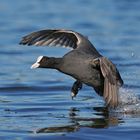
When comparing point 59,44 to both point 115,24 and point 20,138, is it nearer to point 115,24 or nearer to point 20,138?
point 20,138

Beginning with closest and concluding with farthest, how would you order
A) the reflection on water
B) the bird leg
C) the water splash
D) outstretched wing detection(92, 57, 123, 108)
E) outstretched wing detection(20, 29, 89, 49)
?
the reflection on water, outstretched wing detection(92, 57, 123, 108), the water splash, the bird leg, outstretched wing detection(20, 29, 89, 49)

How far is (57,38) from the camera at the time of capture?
11.1m

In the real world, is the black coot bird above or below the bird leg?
above

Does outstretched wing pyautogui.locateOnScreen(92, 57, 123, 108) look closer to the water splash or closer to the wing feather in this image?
the water splash

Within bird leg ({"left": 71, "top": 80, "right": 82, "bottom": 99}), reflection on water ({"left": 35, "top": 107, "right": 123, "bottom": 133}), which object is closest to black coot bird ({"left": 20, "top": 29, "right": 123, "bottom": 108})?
bird leg ({"left": 71, "top": 80, "right": 82, "bottom": 99})

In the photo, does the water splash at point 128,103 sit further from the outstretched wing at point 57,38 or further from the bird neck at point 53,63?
the outstretched wing at point 57,38

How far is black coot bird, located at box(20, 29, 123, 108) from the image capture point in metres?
9.49

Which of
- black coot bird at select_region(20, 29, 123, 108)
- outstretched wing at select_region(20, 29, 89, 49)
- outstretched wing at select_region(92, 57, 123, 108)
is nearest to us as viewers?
outstretched wing at select_region(92, 57, 123, 108)

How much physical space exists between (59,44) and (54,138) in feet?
9.07

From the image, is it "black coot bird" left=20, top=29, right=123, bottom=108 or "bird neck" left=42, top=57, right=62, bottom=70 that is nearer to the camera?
"black coot bird" left=20, top=29, right=123, bottom=108

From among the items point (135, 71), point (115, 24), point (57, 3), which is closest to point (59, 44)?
point (135, 71)

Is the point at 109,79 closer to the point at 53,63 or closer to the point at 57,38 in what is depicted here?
the point at 53,63

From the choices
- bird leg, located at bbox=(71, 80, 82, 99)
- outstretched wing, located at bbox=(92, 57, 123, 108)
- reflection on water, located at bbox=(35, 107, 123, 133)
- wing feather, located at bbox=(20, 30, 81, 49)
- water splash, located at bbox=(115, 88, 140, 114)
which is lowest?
reflection on water, located at bbox=(35, 107, 123, 133)

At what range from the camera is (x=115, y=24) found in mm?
19516
